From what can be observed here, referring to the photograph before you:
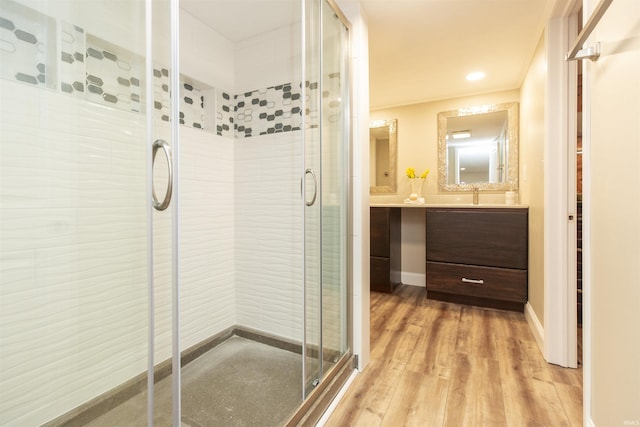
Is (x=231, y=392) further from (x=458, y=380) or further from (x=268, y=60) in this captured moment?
(x=268, y=60)

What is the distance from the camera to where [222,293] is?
2.17 m

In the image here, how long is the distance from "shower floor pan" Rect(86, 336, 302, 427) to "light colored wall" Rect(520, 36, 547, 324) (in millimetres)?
1777

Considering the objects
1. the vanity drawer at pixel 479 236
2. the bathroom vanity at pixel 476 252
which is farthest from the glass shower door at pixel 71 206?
the vanity drawer at pixel 479 236

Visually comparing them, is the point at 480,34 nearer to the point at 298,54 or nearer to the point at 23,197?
the point at 298,54

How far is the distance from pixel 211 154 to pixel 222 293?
1.00 m

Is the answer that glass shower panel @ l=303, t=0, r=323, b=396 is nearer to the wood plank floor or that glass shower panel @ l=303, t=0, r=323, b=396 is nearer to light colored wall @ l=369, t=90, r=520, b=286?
the wood plank floor

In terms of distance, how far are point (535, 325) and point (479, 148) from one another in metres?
1.87

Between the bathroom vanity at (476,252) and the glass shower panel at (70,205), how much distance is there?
2418mm

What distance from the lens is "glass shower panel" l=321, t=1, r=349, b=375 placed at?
1.61 m

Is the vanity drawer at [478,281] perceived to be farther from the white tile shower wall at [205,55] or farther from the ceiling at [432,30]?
the white tile shower wall at [205,55]

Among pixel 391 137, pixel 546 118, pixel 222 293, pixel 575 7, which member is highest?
pixel 575 7

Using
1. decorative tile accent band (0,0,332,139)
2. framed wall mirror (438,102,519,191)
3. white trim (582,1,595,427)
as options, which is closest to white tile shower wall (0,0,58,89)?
decorative tile accent band (0,0,332,139)

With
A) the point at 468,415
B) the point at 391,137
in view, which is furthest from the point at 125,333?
the point at 391,137

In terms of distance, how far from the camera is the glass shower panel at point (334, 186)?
161 centimetres
